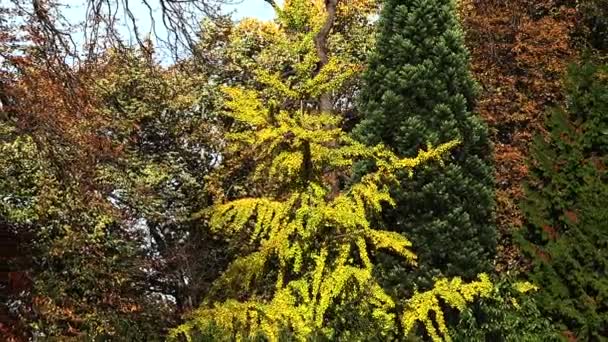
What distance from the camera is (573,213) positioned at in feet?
36.6

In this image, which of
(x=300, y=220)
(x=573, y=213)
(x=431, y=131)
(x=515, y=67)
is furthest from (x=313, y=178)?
(x=515, y=67)

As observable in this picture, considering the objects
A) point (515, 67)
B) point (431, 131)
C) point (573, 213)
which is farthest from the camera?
point (515, 67)

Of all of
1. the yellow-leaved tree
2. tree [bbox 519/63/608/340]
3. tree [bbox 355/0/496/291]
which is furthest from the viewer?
tree [bbox 355/0/496/291]

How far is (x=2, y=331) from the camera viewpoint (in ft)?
42.0

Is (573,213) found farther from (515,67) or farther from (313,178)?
(515,67)

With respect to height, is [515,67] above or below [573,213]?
above

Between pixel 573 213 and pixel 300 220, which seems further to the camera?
pixel 573 213

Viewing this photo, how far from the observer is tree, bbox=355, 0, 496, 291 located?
12.8 meters

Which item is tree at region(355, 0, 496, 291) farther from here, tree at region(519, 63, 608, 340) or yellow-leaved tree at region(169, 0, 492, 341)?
yellow-leaved tree at region(169, 0, 492, 341)

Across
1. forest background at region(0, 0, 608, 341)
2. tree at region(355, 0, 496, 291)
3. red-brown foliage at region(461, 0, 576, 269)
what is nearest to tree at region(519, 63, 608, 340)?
forest background at region(0, 0, 608, 341)

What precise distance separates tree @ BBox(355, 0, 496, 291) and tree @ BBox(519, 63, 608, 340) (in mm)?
1146

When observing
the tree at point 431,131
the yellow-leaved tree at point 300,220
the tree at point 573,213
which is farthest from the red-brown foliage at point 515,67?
the yellow-leaved tree at point 300,220

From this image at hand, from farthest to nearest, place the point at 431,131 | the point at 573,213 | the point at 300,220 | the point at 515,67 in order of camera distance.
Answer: the point at 515,67 → the point at 431,131 → the point at 573,213 → the point at 300,220

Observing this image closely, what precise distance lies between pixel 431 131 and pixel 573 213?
9.95ft
